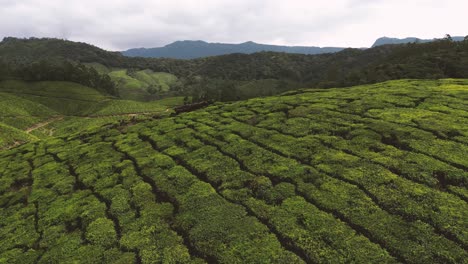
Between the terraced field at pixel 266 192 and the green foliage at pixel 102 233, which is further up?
the terraced field at pixel 266 192

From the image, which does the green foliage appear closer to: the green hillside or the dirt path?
the green hillside

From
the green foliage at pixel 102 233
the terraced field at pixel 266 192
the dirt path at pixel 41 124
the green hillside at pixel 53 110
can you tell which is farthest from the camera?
the dirt path at pixel 41 124

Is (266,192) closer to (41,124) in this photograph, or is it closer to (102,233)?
(102,233)

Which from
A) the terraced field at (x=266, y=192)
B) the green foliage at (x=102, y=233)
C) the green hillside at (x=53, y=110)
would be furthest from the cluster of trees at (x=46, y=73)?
the green foliage at (x=102, y=233)

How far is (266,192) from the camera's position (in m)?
20.6

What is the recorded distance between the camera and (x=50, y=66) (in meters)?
146

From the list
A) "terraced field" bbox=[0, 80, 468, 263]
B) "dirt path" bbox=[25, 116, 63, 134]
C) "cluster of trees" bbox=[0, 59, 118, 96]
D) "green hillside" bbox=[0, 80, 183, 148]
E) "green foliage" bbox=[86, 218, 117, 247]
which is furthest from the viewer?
"cluster of trees" bbox=[0, 59, 118, 96]

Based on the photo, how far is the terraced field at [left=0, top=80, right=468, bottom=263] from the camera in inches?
628

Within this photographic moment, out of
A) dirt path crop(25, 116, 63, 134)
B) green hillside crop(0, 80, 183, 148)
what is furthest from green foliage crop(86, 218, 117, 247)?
dirt path crop(25, 116, 63, 134)

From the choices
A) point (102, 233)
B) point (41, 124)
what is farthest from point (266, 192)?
point (41, 124)

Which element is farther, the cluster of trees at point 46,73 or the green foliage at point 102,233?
the cluster of trees at point 46,73

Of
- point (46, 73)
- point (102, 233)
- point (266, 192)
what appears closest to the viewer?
point (102, 233)

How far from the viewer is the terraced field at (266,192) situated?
1596 centimetres

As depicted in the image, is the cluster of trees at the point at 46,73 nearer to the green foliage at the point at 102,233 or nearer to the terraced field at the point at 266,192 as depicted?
the terraced field at the point at 266,192
